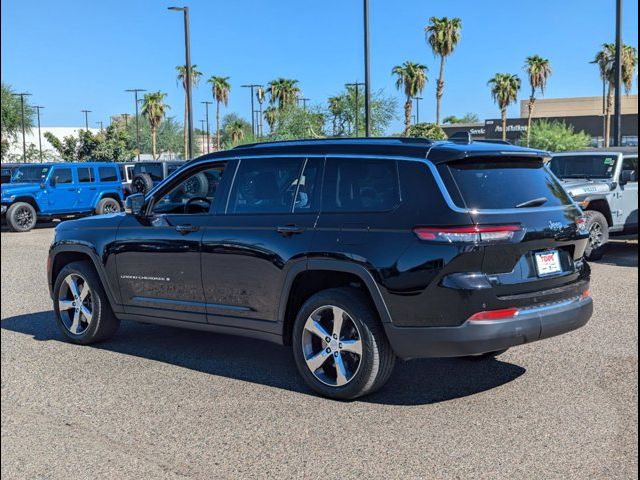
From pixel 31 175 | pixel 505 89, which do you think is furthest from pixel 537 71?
pixel 31 175

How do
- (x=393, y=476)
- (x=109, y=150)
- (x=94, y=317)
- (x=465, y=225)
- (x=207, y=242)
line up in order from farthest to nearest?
(x=109, y=150) → (x=94, y=317) → (x=207, y=242) → (x=465, y=225) → (x=393, y=476)

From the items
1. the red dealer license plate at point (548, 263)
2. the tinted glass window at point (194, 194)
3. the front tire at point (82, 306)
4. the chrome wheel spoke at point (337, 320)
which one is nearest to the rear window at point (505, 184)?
the red dealer license plate at point (548, 263)

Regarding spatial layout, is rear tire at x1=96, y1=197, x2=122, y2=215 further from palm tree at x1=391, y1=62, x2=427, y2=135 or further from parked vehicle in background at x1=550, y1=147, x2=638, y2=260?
palm tree at x1=391, y1=62, x2=427, y2=135

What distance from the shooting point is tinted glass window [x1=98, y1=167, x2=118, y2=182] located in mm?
23266

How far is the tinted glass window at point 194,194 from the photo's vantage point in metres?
6.35

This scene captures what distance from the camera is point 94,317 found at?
6875 millimetres

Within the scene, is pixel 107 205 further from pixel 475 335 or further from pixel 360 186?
pixel 475 335

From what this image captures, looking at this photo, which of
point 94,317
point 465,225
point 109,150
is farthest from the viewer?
point 109,150

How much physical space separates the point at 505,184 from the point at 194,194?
264cm

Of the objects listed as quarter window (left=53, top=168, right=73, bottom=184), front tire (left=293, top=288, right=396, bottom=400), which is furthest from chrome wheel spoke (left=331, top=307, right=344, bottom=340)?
quarter window (left=53, top=168, right=73, bottom=184)

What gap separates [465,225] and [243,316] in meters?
1.90

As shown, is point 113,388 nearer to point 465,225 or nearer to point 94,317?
point 94,317

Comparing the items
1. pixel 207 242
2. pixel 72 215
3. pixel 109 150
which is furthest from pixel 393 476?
pixel 109 150

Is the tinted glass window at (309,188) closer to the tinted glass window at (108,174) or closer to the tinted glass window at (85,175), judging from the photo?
the tinted glass window at (85,175)
